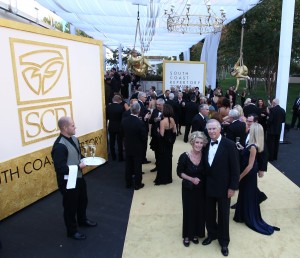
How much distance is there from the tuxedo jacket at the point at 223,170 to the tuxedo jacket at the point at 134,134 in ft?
6.67

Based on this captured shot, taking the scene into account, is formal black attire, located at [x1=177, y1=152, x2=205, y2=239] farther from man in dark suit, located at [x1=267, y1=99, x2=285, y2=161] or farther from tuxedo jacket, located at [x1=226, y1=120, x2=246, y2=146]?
man in dark suit, located at [x1=267, y1=99, x2=285, y2=161]

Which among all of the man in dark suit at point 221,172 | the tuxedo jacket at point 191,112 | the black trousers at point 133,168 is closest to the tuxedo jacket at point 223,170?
the man in dark suit at point 221,172

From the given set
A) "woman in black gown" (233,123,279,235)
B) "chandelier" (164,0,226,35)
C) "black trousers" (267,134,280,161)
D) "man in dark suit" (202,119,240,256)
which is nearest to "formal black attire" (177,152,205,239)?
"man in dark suit" (202,119,240,256)

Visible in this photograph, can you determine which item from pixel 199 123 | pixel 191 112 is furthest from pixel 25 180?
pixel 191 112

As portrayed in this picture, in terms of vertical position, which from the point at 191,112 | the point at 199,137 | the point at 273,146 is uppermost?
the point at 199,137

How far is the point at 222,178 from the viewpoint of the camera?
10.7 feet

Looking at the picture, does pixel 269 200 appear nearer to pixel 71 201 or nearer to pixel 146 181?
pixel 146 181

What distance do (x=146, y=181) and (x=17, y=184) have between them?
2.50 meters

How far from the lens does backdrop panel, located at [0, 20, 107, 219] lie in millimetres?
4270

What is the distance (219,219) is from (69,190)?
75.8 inches

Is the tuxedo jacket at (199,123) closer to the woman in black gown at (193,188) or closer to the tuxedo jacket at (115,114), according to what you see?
the tuxedo jacket at (115,114)

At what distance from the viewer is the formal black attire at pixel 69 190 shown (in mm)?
3346

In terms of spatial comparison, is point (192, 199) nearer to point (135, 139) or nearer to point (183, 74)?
point (135, 139)

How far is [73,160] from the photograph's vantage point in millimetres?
3562
